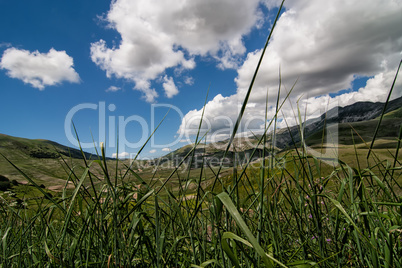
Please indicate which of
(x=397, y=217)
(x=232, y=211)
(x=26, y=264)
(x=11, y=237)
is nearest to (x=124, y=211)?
(x=26, y=264)

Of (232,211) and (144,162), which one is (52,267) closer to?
(144,162)

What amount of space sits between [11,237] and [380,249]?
4150 mm

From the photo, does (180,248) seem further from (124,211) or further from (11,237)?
(11,237)

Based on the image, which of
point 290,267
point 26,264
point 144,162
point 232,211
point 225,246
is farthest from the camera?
Answer: point 144,162

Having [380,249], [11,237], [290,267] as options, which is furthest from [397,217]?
[11,237]

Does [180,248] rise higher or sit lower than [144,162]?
lower

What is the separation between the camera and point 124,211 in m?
Answer: 2.21

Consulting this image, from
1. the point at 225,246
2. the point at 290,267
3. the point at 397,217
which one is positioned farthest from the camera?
the point at 397,217

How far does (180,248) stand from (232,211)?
6.45ft

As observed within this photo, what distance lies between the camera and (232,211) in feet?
2.76

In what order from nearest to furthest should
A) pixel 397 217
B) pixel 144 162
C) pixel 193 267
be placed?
pixel 193 267 < pixel 397 217 < pixel 144 162

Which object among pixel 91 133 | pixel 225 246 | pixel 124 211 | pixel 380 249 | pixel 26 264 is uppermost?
pixel 91 133

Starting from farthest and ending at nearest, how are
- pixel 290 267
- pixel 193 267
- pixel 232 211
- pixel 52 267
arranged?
pixel 52 267 < pixel 290 267 < pixel 193 267 < pixel 232 211

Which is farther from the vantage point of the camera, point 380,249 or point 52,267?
point 52,267
